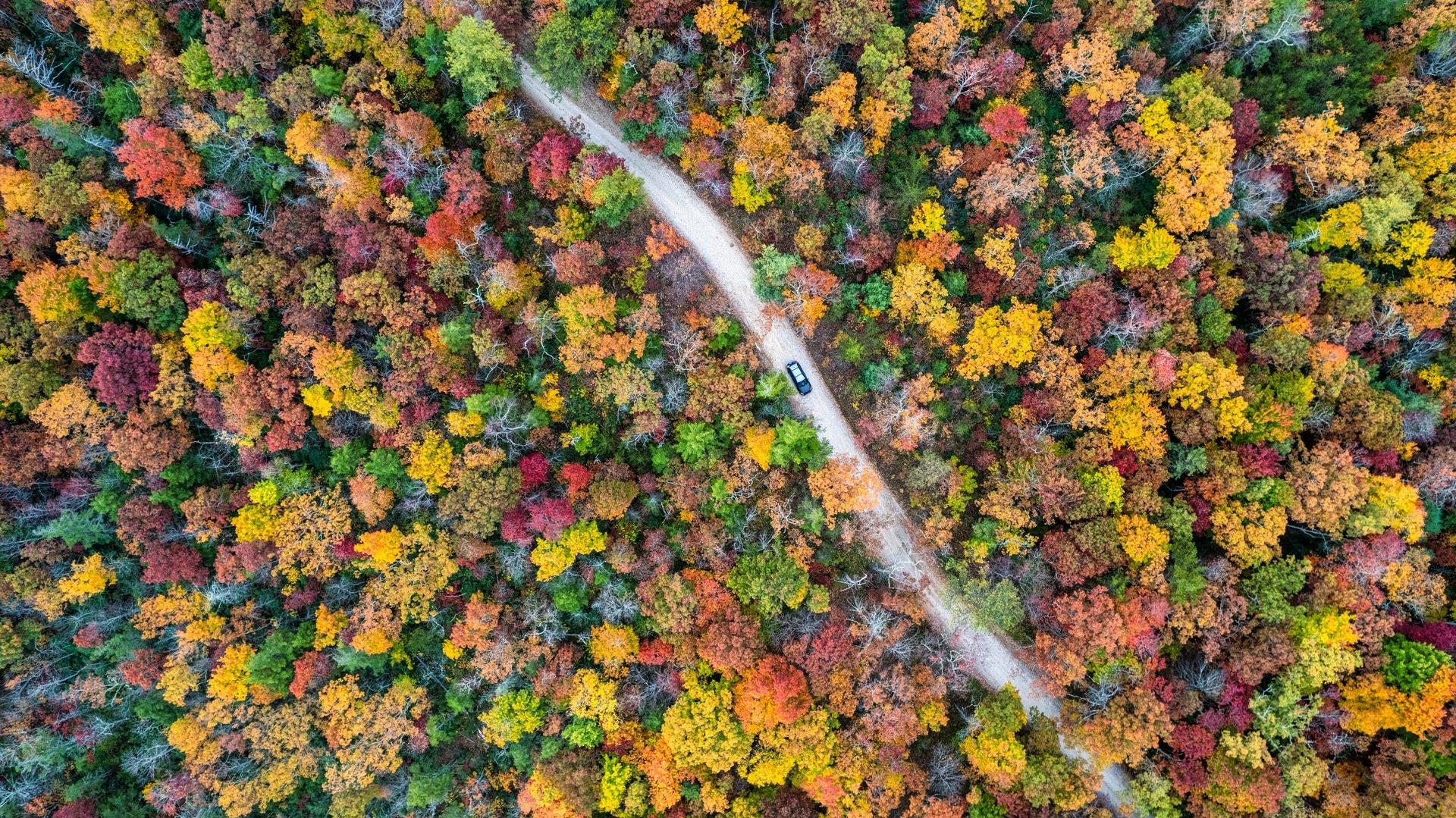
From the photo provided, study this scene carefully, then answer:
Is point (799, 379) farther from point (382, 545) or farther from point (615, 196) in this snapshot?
point (382, 545)

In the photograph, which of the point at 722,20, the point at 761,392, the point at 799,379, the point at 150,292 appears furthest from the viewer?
the point at 799,379

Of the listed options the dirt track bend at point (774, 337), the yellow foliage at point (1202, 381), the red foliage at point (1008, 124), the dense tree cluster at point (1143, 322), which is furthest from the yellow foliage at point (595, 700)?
the red foliage at point (1008, 124)

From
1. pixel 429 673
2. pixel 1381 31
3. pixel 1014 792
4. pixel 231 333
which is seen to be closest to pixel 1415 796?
pixel 1014 792

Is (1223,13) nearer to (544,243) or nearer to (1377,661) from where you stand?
(1377,661)

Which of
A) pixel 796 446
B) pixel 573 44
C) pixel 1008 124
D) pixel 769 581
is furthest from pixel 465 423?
pixel 1008 124

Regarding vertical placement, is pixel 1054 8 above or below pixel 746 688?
above

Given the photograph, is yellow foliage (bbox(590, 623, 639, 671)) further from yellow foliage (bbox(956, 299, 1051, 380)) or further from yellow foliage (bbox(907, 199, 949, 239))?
yellow foliage (bbox(907, 199, 949, 239))

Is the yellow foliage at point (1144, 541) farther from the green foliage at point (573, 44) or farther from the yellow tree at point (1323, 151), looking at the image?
the green foliage at point (573, 44)
